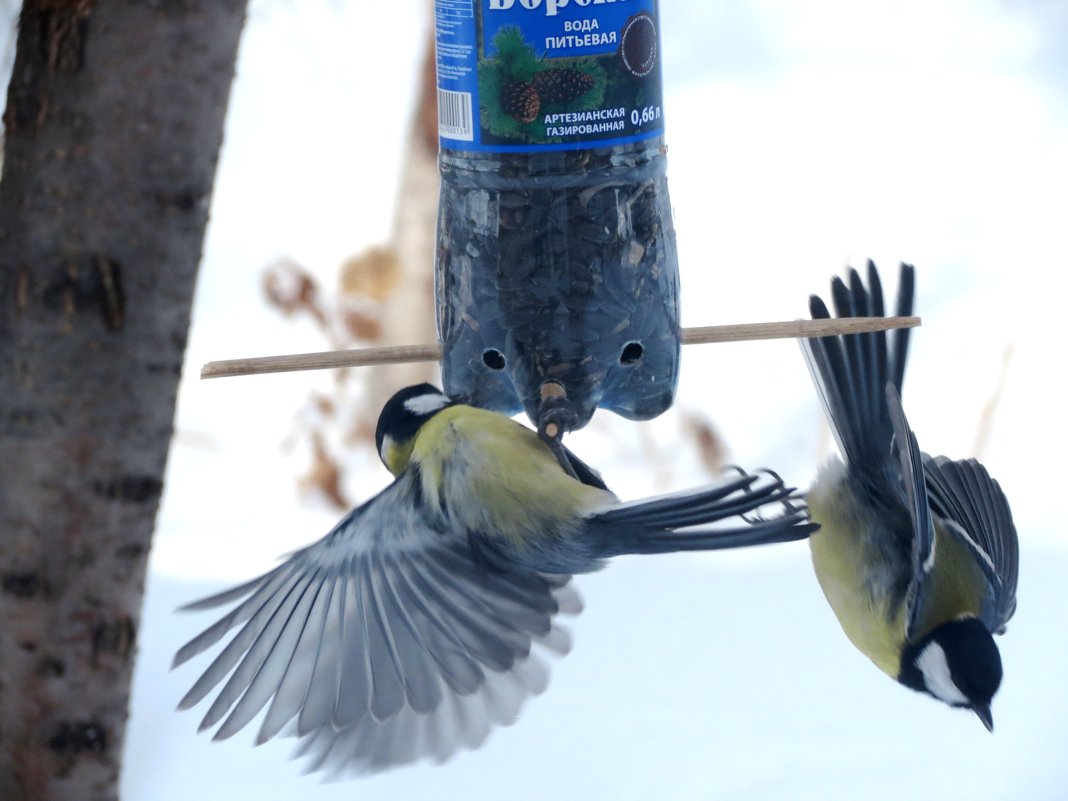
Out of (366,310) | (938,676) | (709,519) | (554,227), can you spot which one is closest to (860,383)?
(938,676)

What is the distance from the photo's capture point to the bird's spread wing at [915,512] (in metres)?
0.95

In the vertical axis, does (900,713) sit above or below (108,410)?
below

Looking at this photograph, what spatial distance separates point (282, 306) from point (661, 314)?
80.6 inches

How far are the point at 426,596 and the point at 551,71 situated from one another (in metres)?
0.42

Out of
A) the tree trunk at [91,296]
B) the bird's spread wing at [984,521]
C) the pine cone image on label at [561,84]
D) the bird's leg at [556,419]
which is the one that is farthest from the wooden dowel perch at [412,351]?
the bird's spread wing at [984,521]

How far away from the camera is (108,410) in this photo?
49.8 inches

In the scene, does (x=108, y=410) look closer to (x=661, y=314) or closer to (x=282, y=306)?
(x=661, y=314)

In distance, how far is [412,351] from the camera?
1.00 meters

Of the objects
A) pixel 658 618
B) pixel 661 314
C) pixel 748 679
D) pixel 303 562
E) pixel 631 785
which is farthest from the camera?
pixel 658 618

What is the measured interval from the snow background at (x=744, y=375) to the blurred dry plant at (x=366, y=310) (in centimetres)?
6

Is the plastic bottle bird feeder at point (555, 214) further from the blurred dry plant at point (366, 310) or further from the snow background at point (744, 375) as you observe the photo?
the blurred dry plant at point (366, 310)

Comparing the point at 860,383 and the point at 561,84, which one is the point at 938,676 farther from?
the point at 561,84

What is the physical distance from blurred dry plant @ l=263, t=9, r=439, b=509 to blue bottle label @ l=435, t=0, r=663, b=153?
5.80ft

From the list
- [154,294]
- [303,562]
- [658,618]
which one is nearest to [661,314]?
[303,562]
